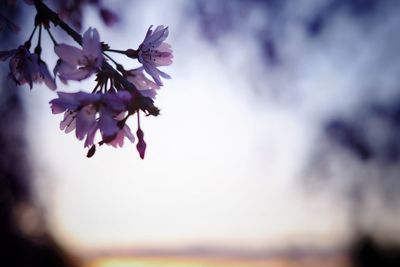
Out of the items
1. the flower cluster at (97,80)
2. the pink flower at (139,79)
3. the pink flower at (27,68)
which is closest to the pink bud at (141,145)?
the flower cluster at (97,80)

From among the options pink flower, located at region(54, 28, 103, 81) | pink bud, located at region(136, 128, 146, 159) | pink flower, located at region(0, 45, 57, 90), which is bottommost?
pink bud, located at region(136, 128, 146, 159)

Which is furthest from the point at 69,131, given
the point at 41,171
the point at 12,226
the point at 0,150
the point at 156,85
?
the point at 12,226

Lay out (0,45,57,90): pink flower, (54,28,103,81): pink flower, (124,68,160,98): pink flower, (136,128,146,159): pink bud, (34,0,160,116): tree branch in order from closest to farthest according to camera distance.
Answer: (34,0,160,116): tree branch, (54,28,103,81): pink flower, (136,128,146,159): pink bud, (124,68,160,98): pink flower, (0,45,57,90): pink flower

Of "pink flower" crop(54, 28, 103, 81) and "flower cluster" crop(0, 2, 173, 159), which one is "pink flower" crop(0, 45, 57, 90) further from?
"pink flower" crop(54, 28, 103, 81)

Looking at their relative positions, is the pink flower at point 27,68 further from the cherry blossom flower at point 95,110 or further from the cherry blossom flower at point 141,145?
the cherry blossom flower at point 141,145

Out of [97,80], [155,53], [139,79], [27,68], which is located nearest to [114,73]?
[97,80]

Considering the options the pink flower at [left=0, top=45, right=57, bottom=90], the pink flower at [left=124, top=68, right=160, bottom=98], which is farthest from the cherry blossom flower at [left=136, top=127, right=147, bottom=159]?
the pink flower at [left=0, top=45, right=57, bottom=90]

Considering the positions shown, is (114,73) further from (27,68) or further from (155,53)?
(27,68)
